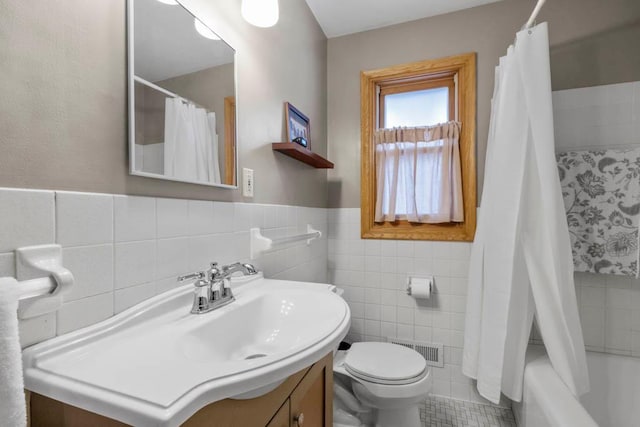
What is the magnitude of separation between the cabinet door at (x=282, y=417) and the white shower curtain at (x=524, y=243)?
111 centimetres

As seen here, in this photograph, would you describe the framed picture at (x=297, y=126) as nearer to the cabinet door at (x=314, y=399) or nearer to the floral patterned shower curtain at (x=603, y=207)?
the cabinet door at (x=314, y=399)

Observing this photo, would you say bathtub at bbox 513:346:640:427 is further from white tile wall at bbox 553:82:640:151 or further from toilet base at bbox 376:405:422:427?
white tile wall at bbox 553:82:640:151

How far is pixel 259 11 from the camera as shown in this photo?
1.13 m

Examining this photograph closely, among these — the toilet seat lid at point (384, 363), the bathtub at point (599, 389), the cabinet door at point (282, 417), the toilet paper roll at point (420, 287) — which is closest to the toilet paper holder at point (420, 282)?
the toilet paper roll at point (420, 287)

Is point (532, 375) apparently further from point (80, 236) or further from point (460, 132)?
point (80, 236)

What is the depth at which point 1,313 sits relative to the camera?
1.27 feet

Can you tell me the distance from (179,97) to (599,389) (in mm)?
2302

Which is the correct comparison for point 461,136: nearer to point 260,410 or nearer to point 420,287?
point 420,287

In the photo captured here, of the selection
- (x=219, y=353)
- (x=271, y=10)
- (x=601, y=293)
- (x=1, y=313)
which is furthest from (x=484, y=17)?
(x=1, y=313)

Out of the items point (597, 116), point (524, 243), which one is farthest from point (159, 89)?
point (597, 116)

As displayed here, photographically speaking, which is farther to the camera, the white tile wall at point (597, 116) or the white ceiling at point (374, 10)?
the white ceiling at point (374, 10)

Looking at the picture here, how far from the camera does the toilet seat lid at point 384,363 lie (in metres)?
1.35

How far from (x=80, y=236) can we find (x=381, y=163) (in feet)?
5.64

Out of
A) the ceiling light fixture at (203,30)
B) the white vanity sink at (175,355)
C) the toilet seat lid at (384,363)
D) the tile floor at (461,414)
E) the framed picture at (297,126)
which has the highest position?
the ceiling light fixture at (203,30)
